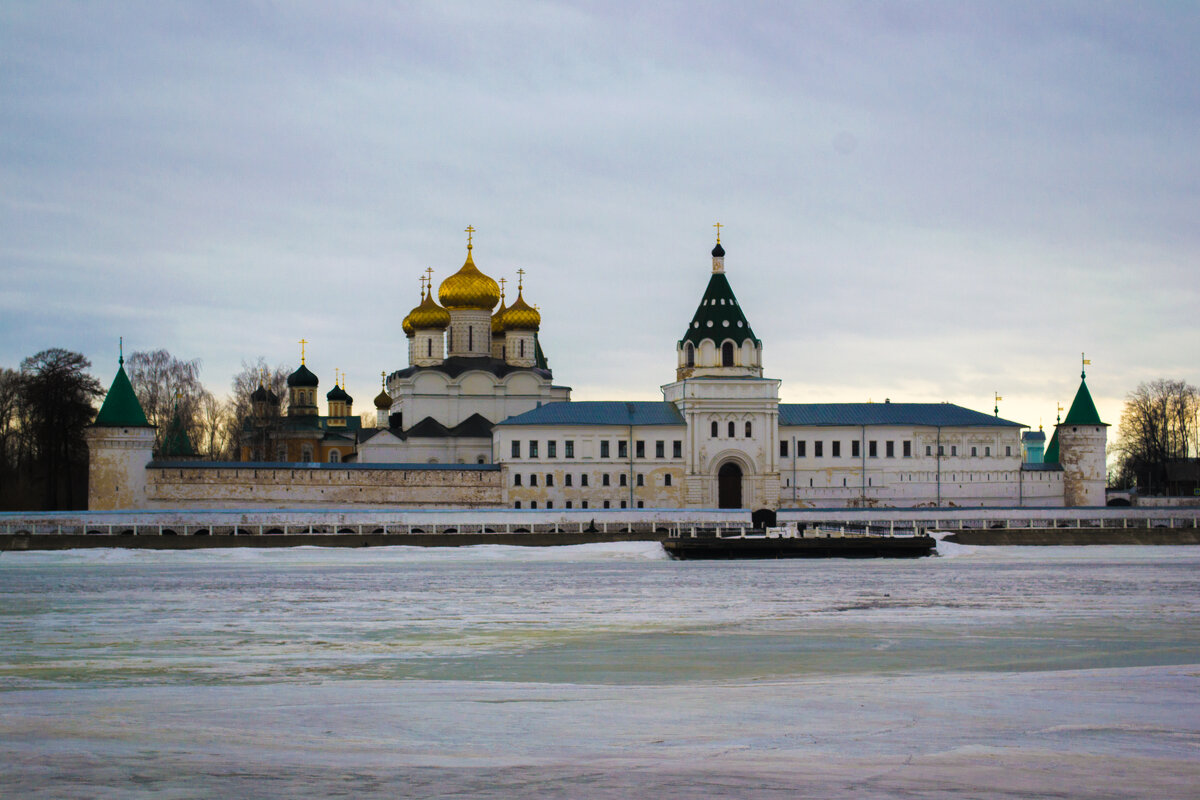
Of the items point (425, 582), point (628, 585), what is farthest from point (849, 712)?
point (425, 582)

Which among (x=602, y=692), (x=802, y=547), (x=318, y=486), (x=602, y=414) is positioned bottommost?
(x=602, y=692)

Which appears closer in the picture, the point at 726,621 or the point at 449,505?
the point at 726,621

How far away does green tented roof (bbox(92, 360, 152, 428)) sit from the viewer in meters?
48.2

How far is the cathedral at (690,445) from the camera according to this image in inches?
2071

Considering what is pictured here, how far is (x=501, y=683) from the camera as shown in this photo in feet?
45.4

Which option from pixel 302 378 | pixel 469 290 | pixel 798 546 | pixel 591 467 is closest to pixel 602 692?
pixel 798 546

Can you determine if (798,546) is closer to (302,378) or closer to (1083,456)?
(1083,456)

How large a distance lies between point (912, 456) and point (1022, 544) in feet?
31.6

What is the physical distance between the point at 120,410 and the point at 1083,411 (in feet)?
125

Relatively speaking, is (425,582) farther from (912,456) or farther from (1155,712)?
(912,456)

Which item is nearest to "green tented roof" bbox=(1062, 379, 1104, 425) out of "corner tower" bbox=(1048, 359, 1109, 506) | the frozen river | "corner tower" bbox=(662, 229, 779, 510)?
"corner tower" bbox=(1048, 359, 1109, 506)

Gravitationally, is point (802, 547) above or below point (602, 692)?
above

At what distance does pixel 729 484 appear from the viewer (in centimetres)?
5444

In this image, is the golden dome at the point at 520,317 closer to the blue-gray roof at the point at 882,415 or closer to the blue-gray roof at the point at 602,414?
the blue-gray roof at the point at 602,414
